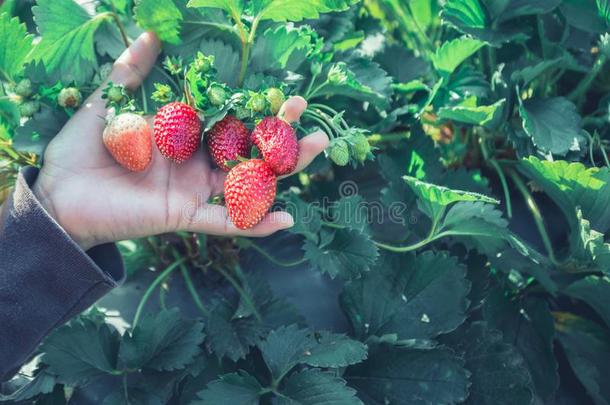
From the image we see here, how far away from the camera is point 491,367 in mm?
995

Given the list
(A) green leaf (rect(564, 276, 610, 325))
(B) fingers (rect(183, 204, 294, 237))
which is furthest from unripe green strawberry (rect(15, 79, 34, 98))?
(A) green leaf (rect(564, 276, 610, 325))

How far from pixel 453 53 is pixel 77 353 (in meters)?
0.74

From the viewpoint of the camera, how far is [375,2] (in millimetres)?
1321

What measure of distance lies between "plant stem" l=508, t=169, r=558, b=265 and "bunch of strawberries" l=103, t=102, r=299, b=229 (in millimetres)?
467

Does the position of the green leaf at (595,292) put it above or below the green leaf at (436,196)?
below

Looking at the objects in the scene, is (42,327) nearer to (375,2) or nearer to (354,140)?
(354,140)

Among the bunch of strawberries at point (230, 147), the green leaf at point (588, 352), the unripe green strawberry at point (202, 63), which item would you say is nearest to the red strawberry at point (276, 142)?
the bunch of strawberries at point (230, 147)

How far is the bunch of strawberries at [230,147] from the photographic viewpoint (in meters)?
0.89

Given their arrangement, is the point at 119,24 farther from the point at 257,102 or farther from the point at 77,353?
the point at 77,353

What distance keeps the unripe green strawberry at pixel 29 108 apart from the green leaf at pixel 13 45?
51mm

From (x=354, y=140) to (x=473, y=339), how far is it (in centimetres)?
37

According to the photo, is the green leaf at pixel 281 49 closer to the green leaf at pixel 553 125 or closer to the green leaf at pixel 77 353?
the green leaf at pixel 553 125

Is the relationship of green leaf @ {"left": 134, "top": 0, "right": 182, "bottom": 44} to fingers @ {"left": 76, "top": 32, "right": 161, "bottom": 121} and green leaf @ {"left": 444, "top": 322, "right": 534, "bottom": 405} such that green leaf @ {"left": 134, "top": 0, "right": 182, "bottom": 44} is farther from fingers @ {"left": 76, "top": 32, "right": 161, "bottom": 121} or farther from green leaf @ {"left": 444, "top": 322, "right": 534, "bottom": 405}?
green leaf @ {"left": 444, "top": 322, "right": 534, "bottom": 405}

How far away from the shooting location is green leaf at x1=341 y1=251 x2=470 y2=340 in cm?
101
